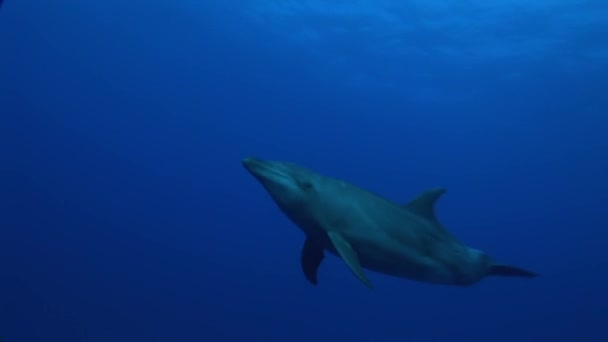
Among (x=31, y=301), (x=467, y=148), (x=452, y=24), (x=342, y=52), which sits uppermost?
(x=467, y=148)

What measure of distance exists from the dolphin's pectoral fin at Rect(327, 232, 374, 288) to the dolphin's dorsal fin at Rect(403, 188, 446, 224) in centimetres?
116

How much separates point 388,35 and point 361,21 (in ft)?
5.50

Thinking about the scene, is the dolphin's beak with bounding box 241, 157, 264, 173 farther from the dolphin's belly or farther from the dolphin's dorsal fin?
the dolphin's dorsal fin

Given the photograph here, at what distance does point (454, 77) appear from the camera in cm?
3155

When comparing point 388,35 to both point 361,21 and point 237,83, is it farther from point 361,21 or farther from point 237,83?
point 237,83

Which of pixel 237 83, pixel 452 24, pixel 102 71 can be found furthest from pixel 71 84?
pixel 452 24

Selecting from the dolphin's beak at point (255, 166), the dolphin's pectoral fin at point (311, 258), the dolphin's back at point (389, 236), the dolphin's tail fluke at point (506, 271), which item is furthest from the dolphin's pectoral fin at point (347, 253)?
the dolphin's tail fluke at point (506, 271)

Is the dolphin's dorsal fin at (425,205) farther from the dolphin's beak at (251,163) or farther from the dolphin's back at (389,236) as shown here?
the dolphin's beak at (251,163)

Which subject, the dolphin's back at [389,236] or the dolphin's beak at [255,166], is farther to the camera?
the dolphin's back at [389,236]

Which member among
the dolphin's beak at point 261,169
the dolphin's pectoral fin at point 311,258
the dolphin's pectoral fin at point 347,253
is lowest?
the dolphin's pectoral fin at point 347,253

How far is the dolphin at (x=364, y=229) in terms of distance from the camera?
18.5 feet

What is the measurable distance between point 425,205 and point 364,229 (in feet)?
3.67

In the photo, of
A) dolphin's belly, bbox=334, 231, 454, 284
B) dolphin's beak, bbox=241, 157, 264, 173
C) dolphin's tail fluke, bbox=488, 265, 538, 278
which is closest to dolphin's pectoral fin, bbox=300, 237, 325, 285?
dolphin's belly, bbox=334, 231, 454, 284

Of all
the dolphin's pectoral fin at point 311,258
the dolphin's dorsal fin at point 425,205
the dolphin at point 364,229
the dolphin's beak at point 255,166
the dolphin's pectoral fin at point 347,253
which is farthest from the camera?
the dolphin's dorsal fin at point 425,205
